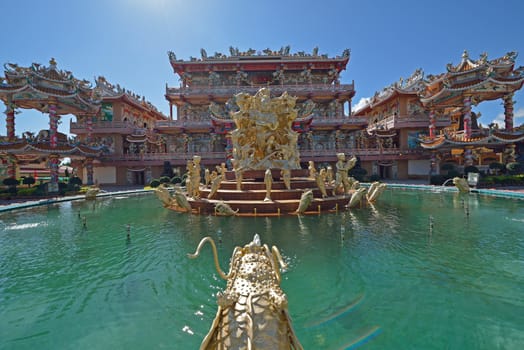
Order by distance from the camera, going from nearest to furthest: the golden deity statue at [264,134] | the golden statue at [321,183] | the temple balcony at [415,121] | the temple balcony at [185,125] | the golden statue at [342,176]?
the golden statue at [321,183] < the golden statue at [342,176] < the golden deity statue at [264,134] < the temple balcony at [415,121] < the temple balcony at [185,125]

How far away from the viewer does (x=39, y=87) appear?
22.3 meters

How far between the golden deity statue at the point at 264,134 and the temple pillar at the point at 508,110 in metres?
25.2

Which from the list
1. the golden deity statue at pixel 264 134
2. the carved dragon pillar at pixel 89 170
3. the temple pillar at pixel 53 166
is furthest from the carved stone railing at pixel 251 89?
the golden deity statue at pixel 264 134

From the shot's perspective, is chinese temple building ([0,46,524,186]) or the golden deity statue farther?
chinese temple building ([0,46,524,186])

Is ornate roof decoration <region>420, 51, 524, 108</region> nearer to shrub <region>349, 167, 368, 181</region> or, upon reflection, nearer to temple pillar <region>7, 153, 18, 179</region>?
shrub <region>349, 167, 368, 181</region>

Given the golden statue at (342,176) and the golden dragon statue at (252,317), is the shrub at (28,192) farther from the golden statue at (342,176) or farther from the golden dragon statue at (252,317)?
the golden dragon statue at (252,317)

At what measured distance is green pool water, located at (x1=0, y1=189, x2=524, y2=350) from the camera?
10.3 ft

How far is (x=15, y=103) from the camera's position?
23.5 metres

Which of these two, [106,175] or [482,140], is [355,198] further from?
[106,175]

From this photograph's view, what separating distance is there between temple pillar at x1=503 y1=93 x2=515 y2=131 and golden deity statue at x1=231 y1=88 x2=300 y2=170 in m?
25.2

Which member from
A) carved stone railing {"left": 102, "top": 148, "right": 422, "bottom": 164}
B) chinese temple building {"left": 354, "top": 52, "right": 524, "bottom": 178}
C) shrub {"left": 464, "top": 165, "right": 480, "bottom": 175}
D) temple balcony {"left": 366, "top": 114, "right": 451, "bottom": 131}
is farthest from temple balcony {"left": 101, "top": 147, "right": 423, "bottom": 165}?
shrub {"left": 464, "top": 165, "right": 480, "bottom": 175}

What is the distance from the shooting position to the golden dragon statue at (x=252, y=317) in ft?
7.20

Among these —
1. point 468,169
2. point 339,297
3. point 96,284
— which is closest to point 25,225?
point 96,284

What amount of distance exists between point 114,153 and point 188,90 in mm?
12136
